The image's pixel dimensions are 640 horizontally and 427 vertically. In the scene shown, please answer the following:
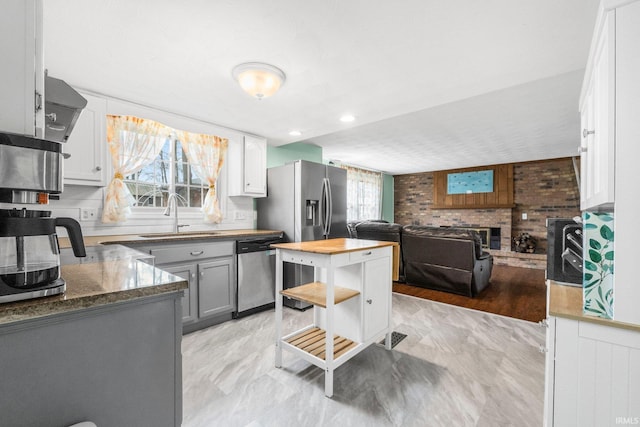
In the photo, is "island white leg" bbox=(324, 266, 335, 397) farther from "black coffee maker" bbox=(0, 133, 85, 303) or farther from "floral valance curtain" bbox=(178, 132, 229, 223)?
"floral valance curtain" bbox=(178, 132, 229, 223)

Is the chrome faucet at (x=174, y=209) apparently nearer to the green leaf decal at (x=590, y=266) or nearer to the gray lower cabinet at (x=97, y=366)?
the gray lower cabinet at (x=97, y=366)

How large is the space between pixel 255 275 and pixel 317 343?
132 cm

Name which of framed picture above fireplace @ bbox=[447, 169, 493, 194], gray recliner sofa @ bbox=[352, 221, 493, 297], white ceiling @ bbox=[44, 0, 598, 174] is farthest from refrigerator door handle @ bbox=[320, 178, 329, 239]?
framed picture above fireplace @ bbox=[447, 169, 493, 194]

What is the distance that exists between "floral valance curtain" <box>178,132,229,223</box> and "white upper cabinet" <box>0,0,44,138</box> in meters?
2.53

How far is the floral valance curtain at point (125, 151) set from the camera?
2.62 meters

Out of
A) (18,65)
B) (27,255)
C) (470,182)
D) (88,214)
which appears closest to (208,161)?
(88,214)

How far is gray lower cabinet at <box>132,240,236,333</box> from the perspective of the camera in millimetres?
2545

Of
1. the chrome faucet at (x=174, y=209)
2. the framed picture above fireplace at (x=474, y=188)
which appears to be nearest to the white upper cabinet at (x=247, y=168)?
the chrome faucet at (x=174, y=209)

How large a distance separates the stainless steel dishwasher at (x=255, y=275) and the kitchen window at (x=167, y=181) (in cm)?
93

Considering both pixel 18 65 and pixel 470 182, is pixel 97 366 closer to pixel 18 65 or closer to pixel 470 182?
pixel 18 65

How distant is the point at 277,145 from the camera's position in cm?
425

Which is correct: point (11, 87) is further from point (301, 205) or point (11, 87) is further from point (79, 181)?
point (301, 205)

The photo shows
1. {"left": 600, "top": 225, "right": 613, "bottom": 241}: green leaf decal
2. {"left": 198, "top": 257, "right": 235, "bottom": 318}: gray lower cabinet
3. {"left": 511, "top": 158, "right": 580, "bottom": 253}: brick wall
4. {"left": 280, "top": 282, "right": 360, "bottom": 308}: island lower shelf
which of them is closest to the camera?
{"left": 600, "top": 225, "right": 613, "bottom": 241}: green leaf decal

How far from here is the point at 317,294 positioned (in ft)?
6.77
